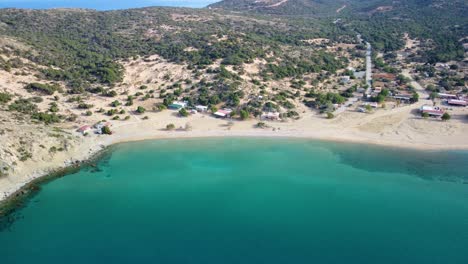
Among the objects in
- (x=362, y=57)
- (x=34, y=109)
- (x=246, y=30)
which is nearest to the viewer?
(x=34, y=109)

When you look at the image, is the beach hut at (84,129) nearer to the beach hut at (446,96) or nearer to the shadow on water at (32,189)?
the shadow on water at (32,189)

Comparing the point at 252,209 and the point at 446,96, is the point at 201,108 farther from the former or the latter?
the point at 446,96

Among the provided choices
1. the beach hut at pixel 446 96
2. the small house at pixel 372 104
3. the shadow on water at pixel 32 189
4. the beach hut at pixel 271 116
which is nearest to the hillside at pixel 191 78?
the beach hut at pixel 271 116

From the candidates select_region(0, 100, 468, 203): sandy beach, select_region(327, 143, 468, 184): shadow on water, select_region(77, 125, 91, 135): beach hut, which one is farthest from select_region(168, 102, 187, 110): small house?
select_region(327, 143, 468, 184): shadow on water

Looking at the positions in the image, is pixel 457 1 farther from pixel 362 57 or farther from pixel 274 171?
pixel 274 171

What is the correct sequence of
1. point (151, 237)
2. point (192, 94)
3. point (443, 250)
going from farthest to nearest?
1. point (192, 94)
2. point (151, 237)
3. point (443, 250)

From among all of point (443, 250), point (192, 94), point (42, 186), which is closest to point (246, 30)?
point (192, 94)

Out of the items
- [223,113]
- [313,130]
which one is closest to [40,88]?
[223,113]

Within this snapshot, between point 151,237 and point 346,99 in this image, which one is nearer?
point 151,237
